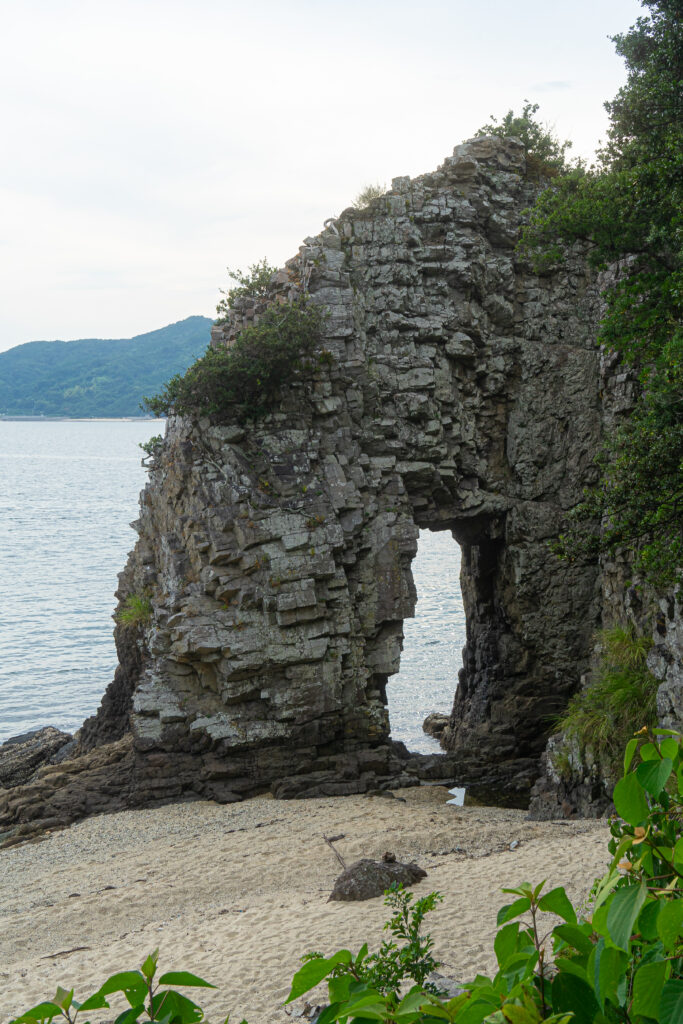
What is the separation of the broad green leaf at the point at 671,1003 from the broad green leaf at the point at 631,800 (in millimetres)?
413

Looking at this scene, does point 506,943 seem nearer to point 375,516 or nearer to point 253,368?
point 253,368

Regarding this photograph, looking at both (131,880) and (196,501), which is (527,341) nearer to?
(196,501)

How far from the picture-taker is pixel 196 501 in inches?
658

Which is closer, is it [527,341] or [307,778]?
[307,778]

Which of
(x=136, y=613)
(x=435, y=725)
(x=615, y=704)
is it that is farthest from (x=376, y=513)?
(x=435, y=725)

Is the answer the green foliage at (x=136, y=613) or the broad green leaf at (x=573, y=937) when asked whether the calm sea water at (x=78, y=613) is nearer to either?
the green foliage at (x=136, y=613)

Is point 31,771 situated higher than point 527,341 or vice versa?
point 527,341

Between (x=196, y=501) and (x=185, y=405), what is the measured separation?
2.11 meters

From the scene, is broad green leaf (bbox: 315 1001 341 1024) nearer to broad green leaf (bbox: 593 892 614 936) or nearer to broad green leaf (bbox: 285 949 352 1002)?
broad green leaf (bbox: 285 949 352 1002)

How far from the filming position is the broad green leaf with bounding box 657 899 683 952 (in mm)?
1718

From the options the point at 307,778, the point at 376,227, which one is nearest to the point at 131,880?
the point at 307,778

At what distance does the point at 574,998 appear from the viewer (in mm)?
1766

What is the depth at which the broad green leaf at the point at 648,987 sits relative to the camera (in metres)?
1.64

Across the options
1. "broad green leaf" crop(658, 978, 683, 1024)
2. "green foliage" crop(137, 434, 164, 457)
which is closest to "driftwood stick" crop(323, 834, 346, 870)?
"green foliage" crop(137, 434, 164, 457)
